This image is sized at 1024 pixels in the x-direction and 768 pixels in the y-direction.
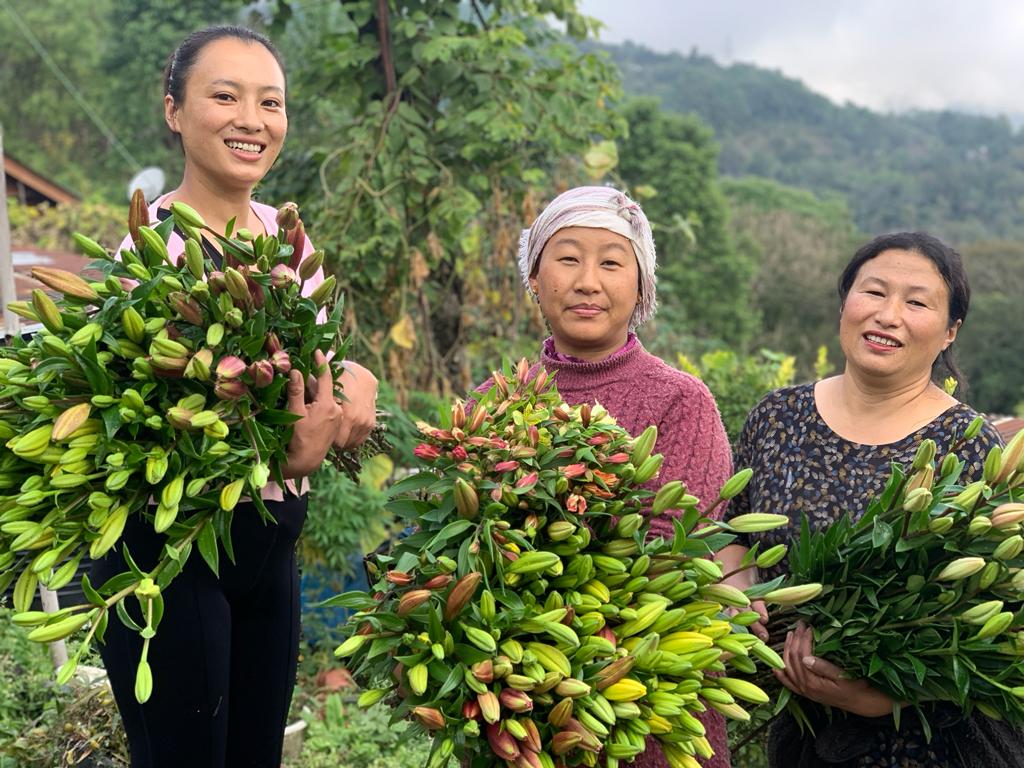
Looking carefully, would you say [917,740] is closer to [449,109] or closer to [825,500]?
[825,500]

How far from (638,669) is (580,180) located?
4.90m

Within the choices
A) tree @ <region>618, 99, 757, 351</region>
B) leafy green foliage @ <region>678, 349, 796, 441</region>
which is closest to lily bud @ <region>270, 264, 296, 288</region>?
leafy green foliage @ <region>678, 349, 796, 441</region>

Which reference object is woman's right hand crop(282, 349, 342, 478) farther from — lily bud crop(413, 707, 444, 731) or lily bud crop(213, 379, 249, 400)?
lily bud crop(413, 707, 444, 731)

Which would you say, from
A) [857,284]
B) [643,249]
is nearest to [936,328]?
[857,284]

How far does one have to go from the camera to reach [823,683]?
1.79 metres

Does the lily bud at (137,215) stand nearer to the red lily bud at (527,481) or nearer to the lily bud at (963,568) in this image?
the red lily bud at (527,481)

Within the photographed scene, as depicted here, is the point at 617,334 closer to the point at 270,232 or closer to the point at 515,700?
the point at 270,232

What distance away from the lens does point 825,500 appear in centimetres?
198

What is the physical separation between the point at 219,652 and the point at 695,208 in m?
25.7

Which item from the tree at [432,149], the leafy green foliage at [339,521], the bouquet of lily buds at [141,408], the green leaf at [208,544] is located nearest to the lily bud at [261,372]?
the bouquet of lily buds at [141,408]

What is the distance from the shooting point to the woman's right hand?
168cm

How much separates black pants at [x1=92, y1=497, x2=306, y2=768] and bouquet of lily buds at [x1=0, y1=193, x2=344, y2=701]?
0.70ft

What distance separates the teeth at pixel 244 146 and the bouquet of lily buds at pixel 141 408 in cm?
34

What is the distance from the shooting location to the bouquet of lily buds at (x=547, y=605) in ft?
4.78
